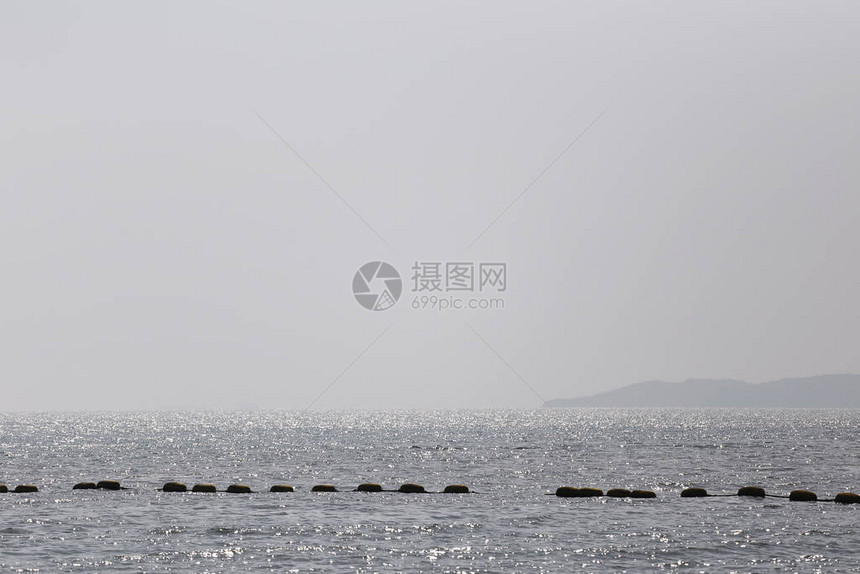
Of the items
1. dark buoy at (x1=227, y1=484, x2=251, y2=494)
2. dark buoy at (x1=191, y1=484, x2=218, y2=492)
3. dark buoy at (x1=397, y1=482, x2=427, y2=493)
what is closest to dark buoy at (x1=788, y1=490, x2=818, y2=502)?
dark buoy at (x1=397, y1=482, x2=427, y2=493)

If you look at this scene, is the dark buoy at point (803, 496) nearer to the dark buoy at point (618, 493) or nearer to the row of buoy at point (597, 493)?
the row of buoy at point (597, 493)

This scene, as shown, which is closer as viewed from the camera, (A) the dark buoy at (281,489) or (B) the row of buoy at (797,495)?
(B) the row of buoy at (797,495)

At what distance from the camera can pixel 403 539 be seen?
5272 centimetres

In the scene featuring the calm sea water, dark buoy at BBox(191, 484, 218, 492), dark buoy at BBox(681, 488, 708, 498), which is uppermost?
dark buoy at BBox(681, 488, 708, 498)

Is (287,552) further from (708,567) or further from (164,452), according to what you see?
(164,452)

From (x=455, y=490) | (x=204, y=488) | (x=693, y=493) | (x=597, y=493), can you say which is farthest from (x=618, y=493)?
(x=204, y=488)

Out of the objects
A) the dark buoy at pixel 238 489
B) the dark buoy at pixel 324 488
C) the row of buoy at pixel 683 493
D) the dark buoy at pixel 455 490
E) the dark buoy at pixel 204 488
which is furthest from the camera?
the dark buoy at pixel 324 488

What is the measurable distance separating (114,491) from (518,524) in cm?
3230

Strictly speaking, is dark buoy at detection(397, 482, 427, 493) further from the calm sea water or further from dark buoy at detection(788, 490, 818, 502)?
dark buoy at detection(788, 490, 818, 502)

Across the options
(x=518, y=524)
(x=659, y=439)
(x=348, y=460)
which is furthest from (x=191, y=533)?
(x=659, y=439)

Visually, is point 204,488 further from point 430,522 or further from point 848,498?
point 848,498

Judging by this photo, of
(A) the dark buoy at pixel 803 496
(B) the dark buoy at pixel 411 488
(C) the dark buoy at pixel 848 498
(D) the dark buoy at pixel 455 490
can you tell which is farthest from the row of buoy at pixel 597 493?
(C) the dark buoy at pixel 848 498

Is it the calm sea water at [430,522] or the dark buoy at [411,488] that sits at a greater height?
the dark buoy at [411,488]

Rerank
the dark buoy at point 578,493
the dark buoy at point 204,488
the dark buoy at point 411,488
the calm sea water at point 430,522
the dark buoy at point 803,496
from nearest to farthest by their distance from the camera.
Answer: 1. the calm sea water at point 430,522
2. the dark buoy at point 803,496
3. the dark buoy at point 578,493
4. the dark buoy at point 204,488
5. the dark buoy at point 411,488
